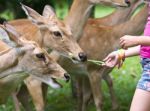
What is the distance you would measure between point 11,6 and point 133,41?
4.35 meters

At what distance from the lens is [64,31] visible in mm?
7094

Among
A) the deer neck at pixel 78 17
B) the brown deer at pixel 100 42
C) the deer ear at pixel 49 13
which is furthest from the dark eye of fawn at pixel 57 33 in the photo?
the brown deer at pixel 100 42

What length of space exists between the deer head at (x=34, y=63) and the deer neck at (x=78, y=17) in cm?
175

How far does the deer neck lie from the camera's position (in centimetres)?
757

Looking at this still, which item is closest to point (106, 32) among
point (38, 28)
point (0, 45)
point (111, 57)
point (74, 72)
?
point (74, 72)

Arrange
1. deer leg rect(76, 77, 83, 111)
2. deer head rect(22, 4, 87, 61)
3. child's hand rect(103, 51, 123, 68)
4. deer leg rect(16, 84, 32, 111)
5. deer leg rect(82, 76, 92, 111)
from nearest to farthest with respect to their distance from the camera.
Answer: child's hand rect(103, 51, 123, 68) → deer head rect(22, 4, 87, 61) → deer leg rect(16, 84, 32, 111) → deer leg rect(82, 76, 92, 111) → deer leg rect(76, 77, 83, 111)

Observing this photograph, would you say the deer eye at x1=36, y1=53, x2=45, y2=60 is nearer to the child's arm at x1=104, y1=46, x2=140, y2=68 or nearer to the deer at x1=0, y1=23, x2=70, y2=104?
the deer at x1=0, y1=23, x2=70, y2=104

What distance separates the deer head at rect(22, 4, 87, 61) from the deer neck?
0.39 m

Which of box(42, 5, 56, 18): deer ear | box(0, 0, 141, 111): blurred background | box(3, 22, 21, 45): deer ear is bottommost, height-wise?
box(0, 0, 141, 111): blurred background

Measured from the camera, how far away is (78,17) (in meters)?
7.62

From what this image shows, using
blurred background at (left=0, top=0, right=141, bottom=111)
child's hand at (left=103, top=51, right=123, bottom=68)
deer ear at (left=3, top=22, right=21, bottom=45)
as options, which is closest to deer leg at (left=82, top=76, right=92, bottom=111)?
blurred background at (left=0, top=0, right=141, bottom=111)

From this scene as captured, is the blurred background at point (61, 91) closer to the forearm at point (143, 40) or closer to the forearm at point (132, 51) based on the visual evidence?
the forearm at point (132, 51)

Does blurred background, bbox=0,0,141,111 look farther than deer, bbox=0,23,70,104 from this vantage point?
Yes

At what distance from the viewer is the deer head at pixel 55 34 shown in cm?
702
